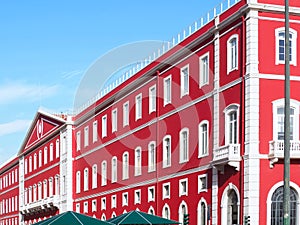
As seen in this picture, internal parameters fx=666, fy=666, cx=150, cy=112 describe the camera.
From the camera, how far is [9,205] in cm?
9688

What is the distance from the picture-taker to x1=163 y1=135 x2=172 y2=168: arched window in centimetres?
4250

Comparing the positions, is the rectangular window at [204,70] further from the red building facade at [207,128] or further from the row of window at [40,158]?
the row of window at [40,158]

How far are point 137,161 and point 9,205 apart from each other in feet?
175

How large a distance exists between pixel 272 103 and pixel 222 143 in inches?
152

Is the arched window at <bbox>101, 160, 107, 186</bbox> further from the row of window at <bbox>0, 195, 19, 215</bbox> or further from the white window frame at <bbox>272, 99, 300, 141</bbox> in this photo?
the row of window at <bbox>0, 195, 19, 215</bbox>

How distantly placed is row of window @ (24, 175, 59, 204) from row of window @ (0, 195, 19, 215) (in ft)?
28.2

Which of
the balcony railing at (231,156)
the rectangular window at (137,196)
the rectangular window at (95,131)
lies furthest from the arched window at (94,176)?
the balcony railing at (231,156)

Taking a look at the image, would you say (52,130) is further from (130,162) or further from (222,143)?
(222,143)

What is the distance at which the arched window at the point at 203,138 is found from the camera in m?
37.1

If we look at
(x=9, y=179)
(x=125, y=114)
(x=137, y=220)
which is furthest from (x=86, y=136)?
(x=9, y=179)

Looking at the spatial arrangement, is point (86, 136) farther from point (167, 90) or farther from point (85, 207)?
point (167, 90)

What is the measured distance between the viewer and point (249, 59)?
105ft

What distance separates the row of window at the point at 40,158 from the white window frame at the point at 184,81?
102 feet

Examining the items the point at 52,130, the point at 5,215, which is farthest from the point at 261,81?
the point at 5,215
